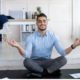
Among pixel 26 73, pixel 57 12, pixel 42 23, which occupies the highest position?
pixel 57 12

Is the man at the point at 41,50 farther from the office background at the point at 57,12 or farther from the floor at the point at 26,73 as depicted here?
the office background at the point at 57,12

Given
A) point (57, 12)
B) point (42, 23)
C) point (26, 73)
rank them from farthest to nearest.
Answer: point (57, 12), point (26, 73), point (42, 23)

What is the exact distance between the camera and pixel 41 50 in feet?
9.37

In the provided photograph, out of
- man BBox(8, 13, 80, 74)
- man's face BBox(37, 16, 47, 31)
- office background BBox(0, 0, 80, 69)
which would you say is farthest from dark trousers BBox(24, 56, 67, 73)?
office background BBox(0, 0, 80, 69)

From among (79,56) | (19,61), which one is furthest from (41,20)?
(79,56)

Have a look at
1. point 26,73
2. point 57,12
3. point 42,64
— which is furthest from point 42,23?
point 57,12

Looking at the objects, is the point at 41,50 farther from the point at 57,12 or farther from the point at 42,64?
the point at 57,12

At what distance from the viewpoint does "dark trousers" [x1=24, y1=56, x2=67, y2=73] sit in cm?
274

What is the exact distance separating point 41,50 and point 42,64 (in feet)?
0.58

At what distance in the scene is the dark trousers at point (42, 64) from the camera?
2744mm

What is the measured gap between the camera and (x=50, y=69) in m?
2.75

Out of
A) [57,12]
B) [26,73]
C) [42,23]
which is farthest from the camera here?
[57,12]

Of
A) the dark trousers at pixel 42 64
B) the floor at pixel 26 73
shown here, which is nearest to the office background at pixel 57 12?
the floor at pixel 26 73

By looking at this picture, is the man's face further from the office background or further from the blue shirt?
the office background
